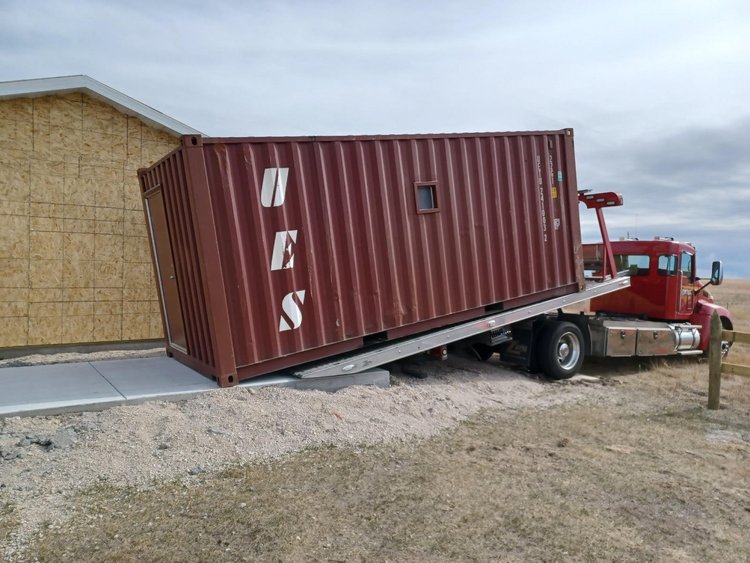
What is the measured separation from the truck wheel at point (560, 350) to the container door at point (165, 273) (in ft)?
18.1

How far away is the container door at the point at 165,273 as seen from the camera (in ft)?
27.2

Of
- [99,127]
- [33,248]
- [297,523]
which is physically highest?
[99,127]

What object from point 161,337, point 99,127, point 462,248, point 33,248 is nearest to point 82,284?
point 33,248

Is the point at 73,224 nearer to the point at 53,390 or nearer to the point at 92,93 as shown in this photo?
the point at 92,93

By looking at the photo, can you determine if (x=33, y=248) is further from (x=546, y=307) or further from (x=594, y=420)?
(x=594, y=420)

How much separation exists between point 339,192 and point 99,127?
5933 mm

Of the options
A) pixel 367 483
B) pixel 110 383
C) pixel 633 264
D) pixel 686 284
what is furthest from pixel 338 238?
pixel 686 284

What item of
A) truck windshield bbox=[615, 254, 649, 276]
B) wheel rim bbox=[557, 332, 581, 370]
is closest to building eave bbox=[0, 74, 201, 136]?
wheel rim bbox=[557, 332, 581, 370]

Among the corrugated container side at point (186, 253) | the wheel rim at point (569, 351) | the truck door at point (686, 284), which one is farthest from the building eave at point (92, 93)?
the truck door at point (686, 284)

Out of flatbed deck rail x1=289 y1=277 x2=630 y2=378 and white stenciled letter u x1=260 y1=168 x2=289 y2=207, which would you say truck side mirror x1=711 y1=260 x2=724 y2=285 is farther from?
white stenciled letter u x1=260 y1=168 x2=289 y2=207

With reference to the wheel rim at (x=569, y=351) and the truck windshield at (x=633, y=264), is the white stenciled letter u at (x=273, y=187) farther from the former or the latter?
the truck windshield at (x=633, y=264)

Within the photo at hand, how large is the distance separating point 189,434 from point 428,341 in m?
3.61

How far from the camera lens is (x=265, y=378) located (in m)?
7.43

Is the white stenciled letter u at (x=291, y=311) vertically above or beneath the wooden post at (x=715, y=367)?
above
